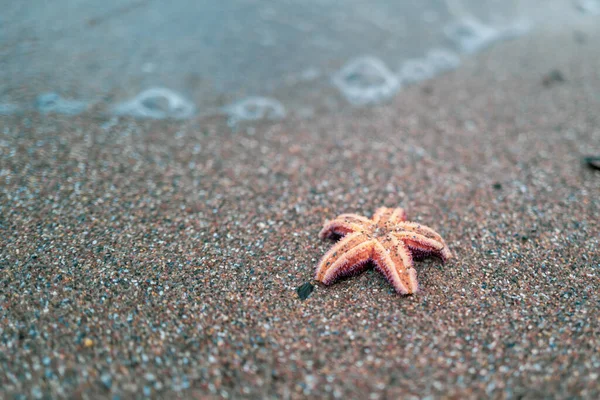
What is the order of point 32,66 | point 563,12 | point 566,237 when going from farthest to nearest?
point 563,12, point 32,66, point 566,237

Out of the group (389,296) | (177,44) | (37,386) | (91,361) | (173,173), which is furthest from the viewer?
(177,44)

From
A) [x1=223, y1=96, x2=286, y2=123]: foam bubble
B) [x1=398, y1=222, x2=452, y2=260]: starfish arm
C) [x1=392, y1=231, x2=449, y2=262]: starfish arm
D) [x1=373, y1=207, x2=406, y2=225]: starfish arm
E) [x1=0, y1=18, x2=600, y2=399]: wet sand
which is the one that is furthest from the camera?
[x1=223, y1=96, x2=286, y2=123]: foam bubble

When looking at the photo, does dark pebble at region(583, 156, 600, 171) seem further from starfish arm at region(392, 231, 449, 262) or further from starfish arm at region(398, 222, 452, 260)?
starfish arm at region(392, 231, 449, 262)

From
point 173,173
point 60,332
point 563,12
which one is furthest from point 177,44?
point 563,12

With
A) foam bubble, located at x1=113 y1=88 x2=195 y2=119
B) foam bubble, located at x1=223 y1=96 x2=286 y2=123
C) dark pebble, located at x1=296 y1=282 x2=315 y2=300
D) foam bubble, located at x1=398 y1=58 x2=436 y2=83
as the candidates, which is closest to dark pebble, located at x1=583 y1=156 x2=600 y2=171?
foam bubble, located at x1=398 y1=58 x2=436 y2=83

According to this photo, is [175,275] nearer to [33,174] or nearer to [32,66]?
[33,174]
